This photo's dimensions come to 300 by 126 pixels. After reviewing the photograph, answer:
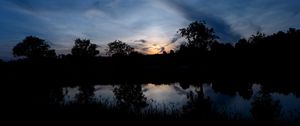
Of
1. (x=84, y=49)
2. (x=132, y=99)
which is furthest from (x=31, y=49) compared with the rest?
(x=132, y=99)

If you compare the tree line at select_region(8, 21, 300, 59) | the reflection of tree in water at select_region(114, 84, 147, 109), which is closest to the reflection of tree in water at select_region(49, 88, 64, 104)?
the reflection of tree in water at select_region(114, 84, 147, 109)

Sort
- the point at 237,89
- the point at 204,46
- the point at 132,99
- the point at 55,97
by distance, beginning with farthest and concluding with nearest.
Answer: the point at 204,46, the point at 237,89, the point at 132,99, the point at 55,97

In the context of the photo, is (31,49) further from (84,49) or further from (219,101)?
(219,101)

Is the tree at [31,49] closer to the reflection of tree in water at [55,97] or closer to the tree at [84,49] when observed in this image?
the tree at [84,49]

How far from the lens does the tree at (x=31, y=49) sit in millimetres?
131625

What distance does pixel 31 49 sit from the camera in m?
134

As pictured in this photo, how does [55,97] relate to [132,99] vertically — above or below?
above

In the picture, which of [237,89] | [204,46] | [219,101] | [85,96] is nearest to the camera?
[219,101]

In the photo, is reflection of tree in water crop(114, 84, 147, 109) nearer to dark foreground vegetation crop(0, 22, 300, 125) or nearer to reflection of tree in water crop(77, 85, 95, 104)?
reflection of tree in water crop(77, 85, 95, 104)

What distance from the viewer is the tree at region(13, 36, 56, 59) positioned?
131625 millimetres

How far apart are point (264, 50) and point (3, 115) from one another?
9053 centimetres

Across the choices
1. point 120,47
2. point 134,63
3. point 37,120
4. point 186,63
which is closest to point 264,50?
point 186,63

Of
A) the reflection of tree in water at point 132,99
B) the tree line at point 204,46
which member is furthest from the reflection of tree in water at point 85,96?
→ the tree line at point 204,46

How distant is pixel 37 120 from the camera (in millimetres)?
13430
